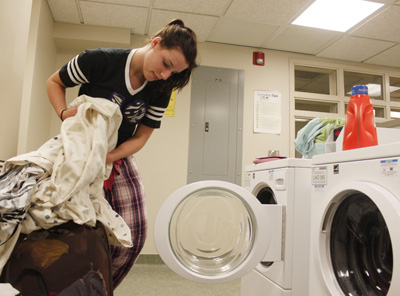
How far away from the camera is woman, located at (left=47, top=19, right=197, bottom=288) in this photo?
1.06 metres

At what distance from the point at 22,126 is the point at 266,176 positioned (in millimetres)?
1750

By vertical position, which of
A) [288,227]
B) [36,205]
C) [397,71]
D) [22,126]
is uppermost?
[397,71]

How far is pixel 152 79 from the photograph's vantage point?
3.59 ft

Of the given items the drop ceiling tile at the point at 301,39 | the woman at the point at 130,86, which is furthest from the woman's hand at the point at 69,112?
the drop ceiling tile at the point at 301,39

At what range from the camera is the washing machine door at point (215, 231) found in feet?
3.70

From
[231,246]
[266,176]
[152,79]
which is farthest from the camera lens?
[266,176]

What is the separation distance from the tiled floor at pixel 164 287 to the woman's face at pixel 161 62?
5.10ft

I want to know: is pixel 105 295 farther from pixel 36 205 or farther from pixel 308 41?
pixel 308 41

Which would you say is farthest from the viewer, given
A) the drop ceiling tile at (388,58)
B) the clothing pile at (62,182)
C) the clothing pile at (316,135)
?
the drop ceiling tile at (388,58)

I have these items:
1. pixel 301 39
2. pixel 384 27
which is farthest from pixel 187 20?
pixel 384 27

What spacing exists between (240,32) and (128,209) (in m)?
2.36

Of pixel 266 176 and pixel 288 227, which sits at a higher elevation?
pixel 266 176

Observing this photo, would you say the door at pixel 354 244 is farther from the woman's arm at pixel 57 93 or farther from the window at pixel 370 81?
the window at pixel 370 81

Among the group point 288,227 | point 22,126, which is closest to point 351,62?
point 288,227
